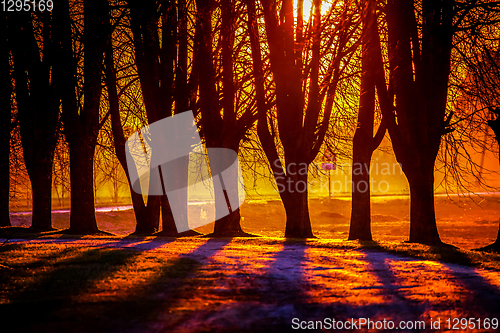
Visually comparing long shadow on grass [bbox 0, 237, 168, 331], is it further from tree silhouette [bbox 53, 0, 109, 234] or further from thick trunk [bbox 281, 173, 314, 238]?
tree silhouette [bbox 53, 0, 109, 234]

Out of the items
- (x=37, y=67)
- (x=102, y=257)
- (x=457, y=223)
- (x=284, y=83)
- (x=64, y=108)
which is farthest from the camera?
(x=457, y=223)

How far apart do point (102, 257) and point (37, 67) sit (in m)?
10.1

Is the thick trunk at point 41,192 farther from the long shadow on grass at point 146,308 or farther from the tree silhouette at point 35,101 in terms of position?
the long shadow on grass at point 146,308

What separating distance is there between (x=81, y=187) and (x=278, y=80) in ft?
22.9

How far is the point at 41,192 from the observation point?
15.1 m

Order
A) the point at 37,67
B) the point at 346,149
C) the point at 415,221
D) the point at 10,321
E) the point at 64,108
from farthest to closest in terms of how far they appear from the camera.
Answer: the point at 346,149
the point at 37,67
the point at 64,108
the point at 415,221
the point at 10,321

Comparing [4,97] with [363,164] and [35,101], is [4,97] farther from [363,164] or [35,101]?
[363,164]

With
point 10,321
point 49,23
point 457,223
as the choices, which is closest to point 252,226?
point 457,223

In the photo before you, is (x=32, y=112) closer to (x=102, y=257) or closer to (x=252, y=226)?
(x=102, y=257)

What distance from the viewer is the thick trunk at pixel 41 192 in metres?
14.9

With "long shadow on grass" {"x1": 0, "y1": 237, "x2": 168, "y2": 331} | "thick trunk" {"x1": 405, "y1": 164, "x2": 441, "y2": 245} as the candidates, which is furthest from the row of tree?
"long shadow on grass" {"x1": 0, "y1": 237, "x2": 168, "y2": 331}

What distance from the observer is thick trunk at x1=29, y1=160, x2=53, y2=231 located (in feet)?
48.9

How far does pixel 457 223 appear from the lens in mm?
30859

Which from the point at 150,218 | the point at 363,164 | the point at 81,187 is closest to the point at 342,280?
the point at 363,164
